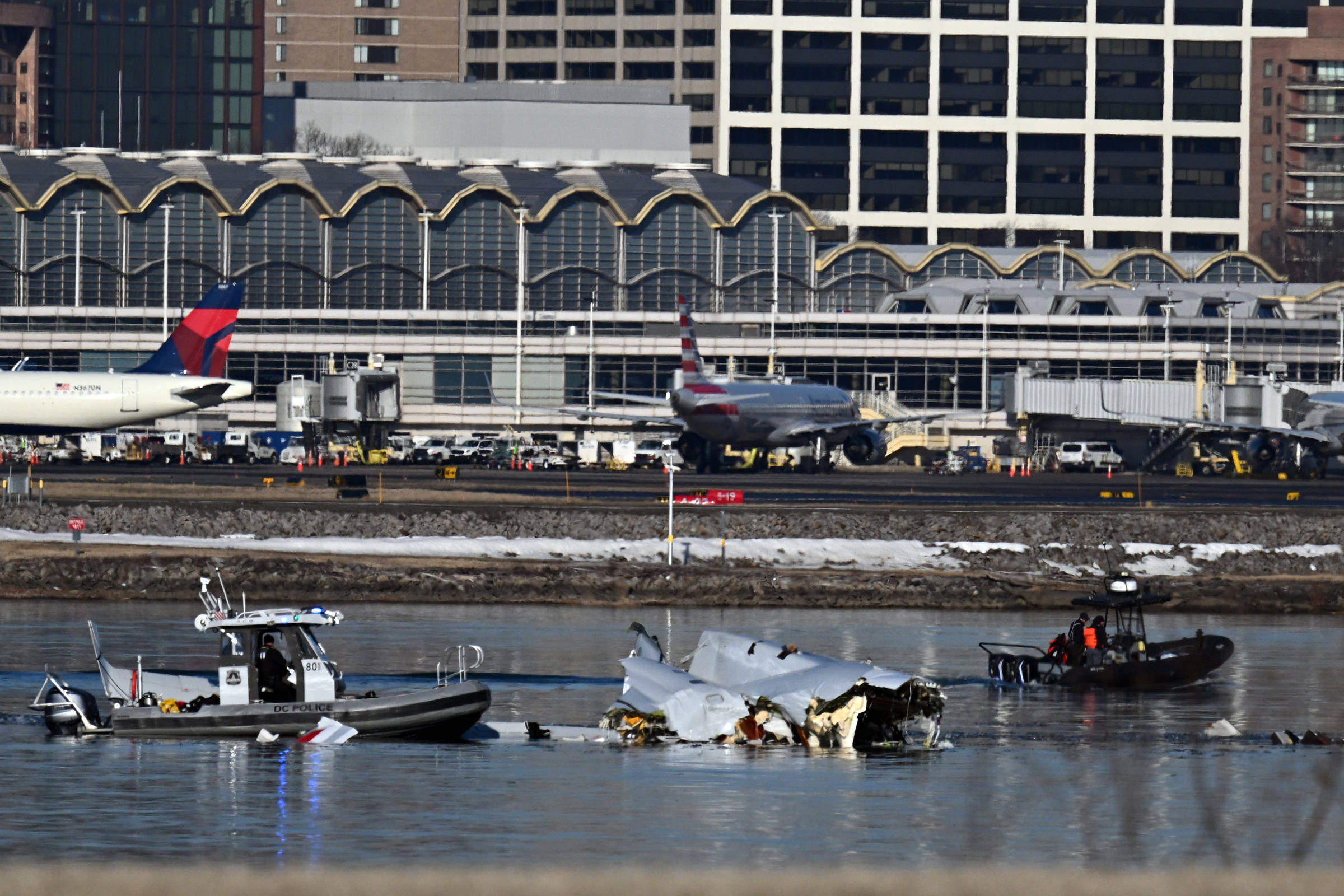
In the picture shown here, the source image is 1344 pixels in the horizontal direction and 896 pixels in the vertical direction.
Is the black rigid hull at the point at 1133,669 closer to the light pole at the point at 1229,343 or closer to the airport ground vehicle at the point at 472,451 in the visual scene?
the airport ground vehicle at the point at 472,451

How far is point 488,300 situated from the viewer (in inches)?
7525

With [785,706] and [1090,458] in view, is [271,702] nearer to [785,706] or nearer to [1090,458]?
[785,706]

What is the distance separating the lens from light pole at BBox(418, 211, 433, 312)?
618ft

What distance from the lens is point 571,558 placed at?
227 ft

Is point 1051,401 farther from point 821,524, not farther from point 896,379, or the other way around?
point 821,524

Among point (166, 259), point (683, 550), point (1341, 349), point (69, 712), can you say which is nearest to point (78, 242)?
point (166, 259)

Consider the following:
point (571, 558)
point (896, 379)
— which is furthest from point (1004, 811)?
point (896, 379)

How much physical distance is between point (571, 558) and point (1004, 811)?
136ft

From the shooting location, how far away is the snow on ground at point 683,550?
68688mm

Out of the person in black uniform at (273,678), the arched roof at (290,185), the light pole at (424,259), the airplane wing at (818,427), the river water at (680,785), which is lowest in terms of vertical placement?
the river water at (680,785)

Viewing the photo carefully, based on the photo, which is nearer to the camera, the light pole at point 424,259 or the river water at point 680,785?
the river water at point 680,785

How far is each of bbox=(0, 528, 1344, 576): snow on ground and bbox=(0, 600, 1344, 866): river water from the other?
18.7m

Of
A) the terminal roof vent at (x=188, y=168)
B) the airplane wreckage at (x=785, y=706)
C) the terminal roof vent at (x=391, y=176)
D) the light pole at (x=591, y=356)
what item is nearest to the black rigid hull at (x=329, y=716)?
the airplane wreckage at (x=785, y=706)

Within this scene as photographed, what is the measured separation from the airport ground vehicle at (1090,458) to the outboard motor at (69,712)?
112391 millimetres
